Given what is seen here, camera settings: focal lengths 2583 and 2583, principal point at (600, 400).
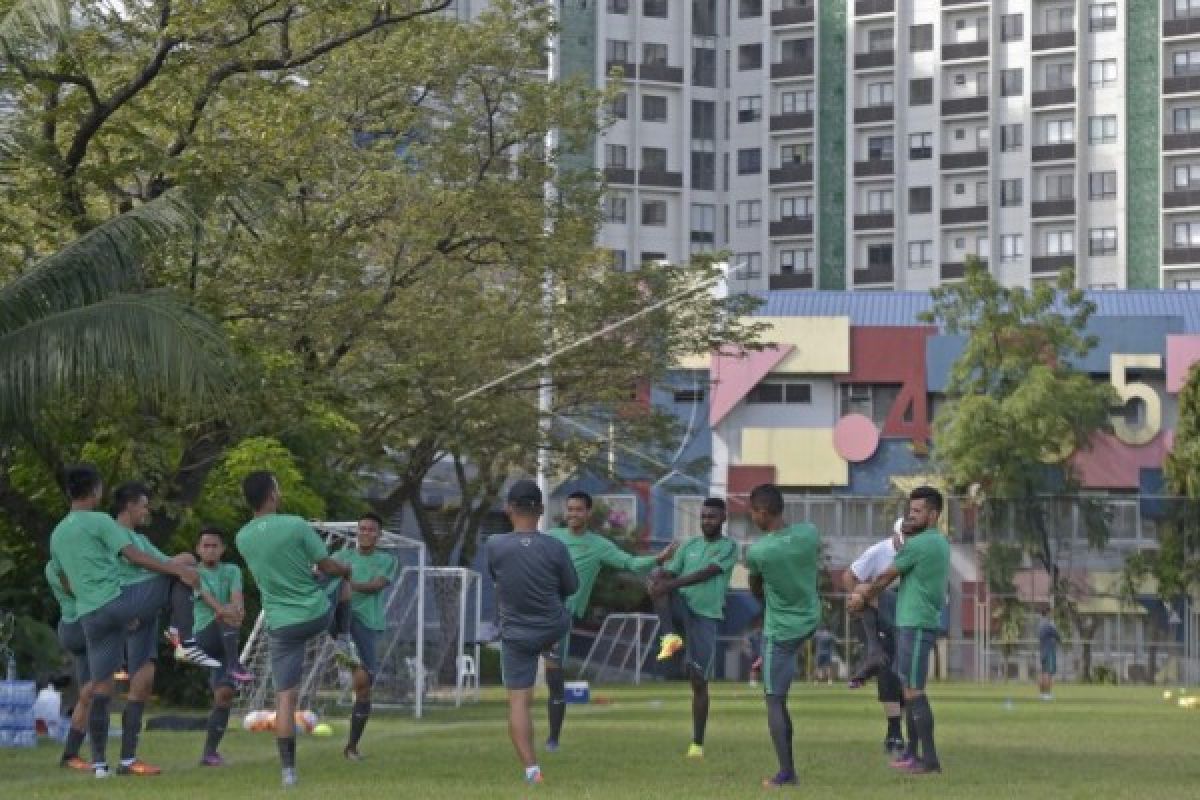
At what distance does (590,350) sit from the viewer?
46562mm

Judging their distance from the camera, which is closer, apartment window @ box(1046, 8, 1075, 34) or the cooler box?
the cooler box

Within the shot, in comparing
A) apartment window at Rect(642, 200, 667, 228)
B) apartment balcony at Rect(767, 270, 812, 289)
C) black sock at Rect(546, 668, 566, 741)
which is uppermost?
apartment window at Rect(642, 200, 667, 228)

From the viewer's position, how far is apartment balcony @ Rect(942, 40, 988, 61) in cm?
10731

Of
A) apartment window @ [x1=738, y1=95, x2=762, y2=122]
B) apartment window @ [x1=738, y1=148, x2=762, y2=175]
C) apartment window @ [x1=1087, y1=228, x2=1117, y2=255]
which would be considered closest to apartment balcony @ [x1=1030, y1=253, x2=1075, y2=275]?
apartment window @ [x1=1087, y1=228, x2=1117, y2=255]

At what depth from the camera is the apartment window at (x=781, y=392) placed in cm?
8625

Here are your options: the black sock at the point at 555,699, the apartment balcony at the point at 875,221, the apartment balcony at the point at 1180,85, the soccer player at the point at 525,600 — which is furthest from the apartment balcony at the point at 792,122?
the soccer player at the point at 525,600

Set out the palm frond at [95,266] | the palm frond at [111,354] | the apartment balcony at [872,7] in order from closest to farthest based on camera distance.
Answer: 1. the palm frond at [111,354]
2. the palm frond at [95,266]
3. the apartment balcony at [872,7]

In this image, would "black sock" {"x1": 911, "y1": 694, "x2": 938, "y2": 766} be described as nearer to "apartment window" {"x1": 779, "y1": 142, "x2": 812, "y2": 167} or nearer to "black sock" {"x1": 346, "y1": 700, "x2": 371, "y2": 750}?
"black sock" {"x1": 346, "y1": 700, "x2": 371, "y2": 750}

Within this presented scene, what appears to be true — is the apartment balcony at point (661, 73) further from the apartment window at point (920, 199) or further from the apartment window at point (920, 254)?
the apartment window at point (920, 254)

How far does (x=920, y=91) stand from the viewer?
109m

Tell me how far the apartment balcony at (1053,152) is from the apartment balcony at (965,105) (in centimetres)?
271

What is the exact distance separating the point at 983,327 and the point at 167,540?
42.2m

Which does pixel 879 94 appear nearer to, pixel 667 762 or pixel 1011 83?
pixel 1011 83

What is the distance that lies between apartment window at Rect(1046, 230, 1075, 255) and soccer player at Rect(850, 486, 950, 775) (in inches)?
3541
